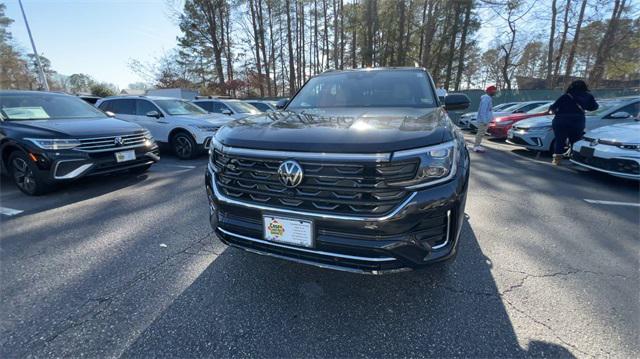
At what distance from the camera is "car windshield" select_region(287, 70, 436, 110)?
2.79m

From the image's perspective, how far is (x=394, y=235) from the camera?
156 cm

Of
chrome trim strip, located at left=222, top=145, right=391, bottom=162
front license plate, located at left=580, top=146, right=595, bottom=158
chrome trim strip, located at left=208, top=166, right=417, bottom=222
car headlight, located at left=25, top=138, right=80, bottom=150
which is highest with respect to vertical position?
chrome trim strip, located at left=222, top=145, right=391, bottom=162

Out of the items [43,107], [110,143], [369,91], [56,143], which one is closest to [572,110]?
[369,91]

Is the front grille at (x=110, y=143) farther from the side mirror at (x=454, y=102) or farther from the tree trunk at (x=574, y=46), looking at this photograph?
the tree trunk at (x=574, y=46)

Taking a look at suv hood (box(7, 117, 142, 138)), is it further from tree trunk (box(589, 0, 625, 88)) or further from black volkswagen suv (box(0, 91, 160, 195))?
tree trunk (box(589, 0, 625, 88))

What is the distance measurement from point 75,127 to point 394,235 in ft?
16.5

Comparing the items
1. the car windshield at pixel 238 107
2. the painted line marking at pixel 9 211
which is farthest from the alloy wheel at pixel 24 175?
the car windshield at pixel 238 107

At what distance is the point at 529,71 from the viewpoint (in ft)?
115

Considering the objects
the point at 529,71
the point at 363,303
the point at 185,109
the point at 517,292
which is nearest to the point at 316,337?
the point at 363,303

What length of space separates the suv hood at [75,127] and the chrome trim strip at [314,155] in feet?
12.2

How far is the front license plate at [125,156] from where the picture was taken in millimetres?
4414

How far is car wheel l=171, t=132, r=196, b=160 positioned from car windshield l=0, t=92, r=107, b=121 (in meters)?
1.81

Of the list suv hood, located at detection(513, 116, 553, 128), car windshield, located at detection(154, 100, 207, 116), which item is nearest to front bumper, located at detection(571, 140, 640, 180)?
suv hood, located at detection(513, 116, 553, 128)

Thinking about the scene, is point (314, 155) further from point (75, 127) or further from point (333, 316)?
point (75, 127)
